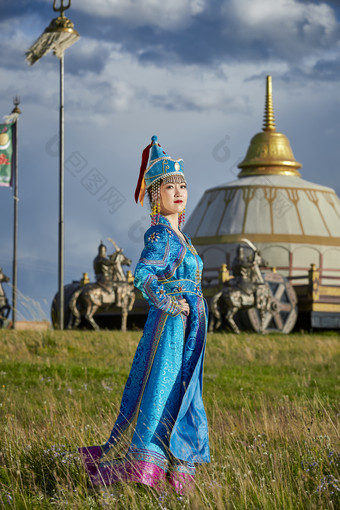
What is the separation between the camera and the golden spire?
3200 centimetres

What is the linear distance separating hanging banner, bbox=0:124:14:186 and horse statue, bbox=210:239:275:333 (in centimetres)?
556

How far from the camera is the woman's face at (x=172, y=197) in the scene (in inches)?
213

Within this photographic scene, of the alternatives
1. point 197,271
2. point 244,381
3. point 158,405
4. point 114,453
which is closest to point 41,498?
point 114,453

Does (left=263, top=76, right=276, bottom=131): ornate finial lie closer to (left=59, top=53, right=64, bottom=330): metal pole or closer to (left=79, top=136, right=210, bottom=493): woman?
(left=59, top=53, right=64, bottom=330): metal pole

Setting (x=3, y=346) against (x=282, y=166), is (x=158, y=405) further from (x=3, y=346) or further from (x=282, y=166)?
(x=282, y=166)

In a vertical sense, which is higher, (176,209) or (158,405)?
(176,209)

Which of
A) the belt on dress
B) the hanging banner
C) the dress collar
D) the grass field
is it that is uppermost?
the hanging banner

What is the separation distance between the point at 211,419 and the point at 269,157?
2448cm

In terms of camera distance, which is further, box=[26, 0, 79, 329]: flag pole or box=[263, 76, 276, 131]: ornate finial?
box=[263, 76, 276, 131]: ornate finial

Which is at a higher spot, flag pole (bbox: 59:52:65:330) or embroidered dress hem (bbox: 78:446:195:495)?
flag pole (bbox: 59:52:65:330)

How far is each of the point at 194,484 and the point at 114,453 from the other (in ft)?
1.69

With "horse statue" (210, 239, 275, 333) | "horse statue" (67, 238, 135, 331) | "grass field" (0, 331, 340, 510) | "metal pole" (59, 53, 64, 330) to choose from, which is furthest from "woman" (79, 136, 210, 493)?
"horse statue" (210, 239, 275, 333)

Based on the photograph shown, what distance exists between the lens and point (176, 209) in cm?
543

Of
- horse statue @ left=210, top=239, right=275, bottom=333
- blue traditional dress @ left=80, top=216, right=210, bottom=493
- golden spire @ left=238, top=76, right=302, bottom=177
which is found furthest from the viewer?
golden spire @ left=238, top=76, right=302, bottom=177
